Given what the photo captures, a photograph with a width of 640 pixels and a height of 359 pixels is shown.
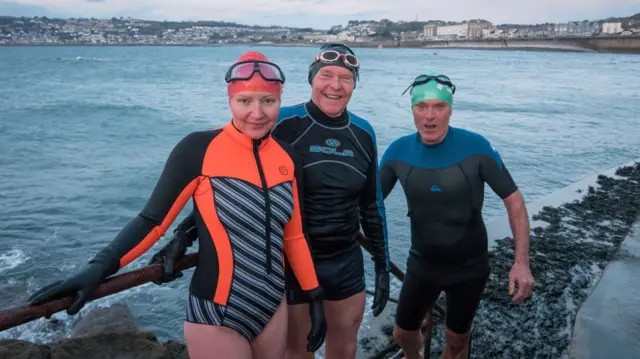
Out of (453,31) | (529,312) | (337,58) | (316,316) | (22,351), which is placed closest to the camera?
(316,316)

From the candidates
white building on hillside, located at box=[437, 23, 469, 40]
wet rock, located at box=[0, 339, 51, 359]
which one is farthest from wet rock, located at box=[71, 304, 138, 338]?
white building on hillside, located at box=[437, 23, 469, 40]

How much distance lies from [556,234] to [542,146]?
14.9m

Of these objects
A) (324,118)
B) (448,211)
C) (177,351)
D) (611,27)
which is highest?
(611,27)

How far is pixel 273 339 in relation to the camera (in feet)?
8.09

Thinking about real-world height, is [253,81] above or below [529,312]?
above

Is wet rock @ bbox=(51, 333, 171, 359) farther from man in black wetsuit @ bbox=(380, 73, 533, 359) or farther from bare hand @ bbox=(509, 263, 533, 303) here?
bare hand @ bbox=(509, 263, 533, 303)

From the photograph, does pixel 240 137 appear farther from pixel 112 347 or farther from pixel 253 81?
pixel 112 347

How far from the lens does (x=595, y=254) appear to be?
9.48 metres

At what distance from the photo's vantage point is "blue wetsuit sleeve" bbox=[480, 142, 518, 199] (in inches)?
135

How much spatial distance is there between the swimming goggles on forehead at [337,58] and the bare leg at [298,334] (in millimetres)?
1458

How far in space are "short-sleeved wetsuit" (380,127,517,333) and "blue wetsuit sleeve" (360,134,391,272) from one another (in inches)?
18.3

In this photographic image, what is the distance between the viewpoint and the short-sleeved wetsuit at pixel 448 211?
3520 millimetres

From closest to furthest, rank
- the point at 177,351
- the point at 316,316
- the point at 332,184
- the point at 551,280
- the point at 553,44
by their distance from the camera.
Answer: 1. the point at 316,316
2. the point at 332,184
3. the point at 177,351
4. the point at 551,280
5. the point at 553,44

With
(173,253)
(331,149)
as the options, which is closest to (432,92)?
(331,149)
